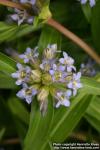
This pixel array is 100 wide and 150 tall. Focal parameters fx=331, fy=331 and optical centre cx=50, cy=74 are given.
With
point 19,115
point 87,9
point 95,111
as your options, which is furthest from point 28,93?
point 19,115

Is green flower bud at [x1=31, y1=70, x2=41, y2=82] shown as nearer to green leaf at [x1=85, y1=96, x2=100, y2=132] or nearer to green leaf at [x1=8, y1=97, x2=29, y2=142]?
green leaf at [x1=85, y1=96, x2=100, y2=132]

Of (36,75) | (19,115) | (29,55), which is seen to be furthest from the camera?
(19,115)

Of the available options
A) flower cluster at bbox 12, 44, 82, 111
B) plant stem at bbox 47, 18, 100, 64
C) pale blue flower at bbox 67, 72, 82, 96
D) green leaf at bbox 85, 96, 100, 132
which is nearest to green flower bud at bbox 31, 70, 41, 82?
flower cluster at bbox 12, 44, 82, 111

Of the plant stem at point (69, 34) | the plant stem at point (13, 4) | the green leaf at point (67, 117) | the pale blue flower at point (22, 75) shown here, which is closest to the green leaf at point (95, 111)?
the green leaf at point (67, 117)

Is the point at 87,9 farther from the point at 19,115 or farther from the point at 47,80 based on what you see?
the point at 19,115

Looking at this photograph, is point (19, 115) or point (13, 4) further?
point (19, 115)

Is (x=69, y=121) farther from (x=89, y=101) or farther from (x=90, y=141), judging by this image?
(x=90, y=141)

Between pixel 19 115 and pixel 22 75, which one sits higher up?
pixel 22 75
